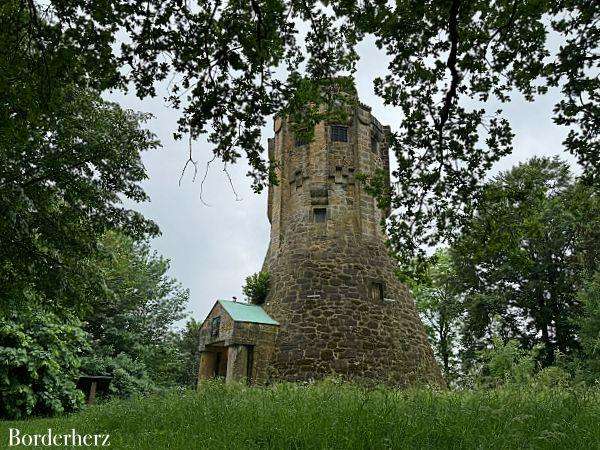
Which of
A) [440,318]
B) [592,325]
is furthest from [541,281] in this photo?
[440,318]

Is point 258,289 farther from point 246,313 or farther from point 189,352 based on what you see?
point 189,352

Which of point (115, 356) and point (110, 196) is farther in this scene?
point (115, 356)

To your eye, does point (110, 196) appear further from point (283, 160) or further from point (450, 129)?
point (283, 160)

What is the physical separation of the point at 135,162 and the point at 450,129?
7.70 meters

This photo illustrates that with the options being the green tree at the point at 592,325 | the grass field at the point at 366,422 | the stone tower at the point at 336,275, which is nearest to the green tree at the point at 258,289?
the stone tower at the point at 336,275

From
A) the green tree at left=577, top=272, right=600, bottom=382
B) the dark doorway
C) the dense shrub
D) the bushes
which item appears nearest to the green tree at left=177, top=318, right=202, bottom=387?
the dense shrub

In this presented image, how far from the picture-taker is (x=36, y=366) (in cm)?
1398

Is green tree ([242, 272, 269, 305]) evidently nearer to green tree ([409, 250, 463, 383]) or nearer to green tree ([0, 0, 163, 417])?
green tree ([0, 0, 163, 417])

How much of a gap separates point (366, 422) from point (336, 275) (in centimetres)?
1244

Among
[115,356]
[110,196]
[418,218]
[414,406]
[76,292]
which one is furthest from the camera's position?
[115,356]

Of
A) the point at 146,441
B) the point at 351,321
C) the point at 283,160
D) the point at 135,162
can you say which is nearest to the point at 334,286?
the point at 351,321

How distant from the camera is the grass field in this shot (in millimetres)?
5359

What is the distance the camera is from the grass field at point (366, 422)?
536cm

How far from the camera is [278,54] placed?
20.7ft
